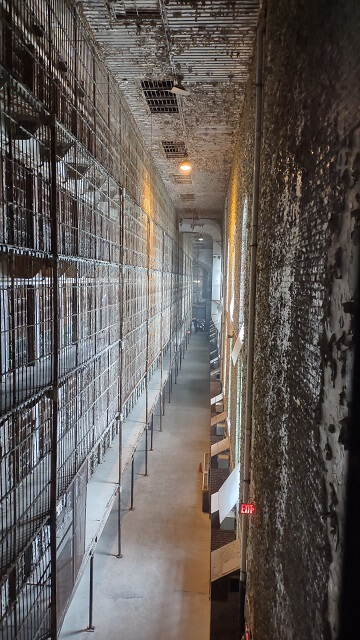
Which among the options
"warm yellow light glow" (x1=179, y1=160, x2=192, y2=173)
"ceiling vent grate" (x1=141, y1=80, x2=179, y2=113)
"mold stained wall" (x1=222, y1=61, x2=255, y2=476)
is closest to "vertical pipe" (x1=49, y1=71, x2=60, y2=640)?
"mold stained wall" (x1=222, y1=61, x2=255, y2=476)

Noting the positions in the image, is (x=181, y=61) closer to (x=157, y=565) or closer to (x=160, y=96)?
(x=160, y=96)

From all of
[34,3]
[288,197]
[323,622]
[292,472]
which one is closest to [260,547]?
[292,472]

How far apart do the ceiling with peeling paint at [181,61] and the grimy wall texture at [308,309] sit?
125 centimetres

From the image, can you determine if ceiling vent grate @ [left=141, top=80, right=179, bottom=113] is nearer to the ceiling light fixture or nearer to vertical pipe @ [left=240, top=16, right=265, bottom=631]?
vertical pipe @ [left=240, top=16, right=265, bottom=631]

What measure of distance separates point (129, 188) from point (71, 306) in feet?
12.3

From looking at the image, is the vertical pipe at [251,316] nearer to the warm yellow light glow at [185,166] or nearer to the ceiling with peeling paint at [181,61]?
the ceiling with peeling paint at [181,61]

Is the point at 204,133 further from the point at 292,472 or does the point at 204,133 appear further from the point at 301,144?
the point at 292,472

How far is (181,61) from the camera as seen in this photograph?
553 cm

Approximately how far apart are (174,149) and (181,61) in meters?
4.07

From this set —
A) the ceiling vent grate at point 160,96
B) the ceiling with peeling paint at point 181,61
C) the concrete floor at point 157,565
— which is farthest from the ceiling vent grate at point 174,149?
the concrete floor at point 157,565

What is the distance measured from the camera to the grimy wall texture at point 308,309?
4.98 feet

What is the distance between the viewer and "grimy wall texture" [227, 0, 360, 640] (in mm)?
1518

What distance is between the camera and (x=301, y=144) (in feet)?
7.69

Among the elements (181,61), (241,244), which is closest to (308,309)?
(181,61)
